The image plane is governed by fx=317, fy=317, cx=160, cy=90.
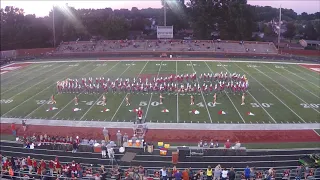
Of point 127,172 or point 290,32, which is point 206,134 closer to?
point 127,172

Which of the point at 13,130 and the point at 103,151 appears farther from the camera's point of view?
the point at 13,130

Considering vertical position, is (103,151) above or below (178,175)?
below

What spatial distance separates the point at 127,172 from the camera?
1285 centimetres

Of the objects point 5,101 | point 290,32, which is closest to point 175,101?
point 5,101

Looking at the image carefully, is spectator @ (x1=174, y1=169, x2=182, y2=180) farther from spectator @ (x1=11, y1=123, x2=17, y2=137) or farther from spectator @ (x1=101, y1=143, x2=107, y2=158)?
spectator @ (x1=11, y1=123, x2=17, y2=137)

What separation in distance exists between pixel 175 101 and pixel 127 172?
1182 cm

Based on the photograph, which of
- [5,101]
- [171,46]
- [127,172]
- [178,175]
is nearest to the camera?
[178,175]

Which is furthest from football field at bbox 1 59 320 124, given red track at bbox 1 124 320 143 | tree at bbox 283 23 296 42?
tree at bbox 283 23 296 42

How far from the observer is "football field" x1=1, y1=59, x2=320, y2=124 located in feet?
69.1

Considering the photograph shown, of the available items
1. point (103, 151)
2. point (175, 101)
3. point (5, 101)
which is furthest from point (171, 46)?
point (103, 151)

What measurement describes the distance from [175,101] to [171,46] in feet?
103

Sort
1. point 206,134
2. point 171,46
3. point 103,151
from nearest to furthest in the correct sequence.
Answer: point 103,151
point 206,134
point 171,46

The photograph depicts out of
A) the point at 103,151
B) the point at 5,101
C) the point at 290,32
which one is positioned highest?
the point at 290,32

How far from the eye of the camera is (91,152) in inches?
634
